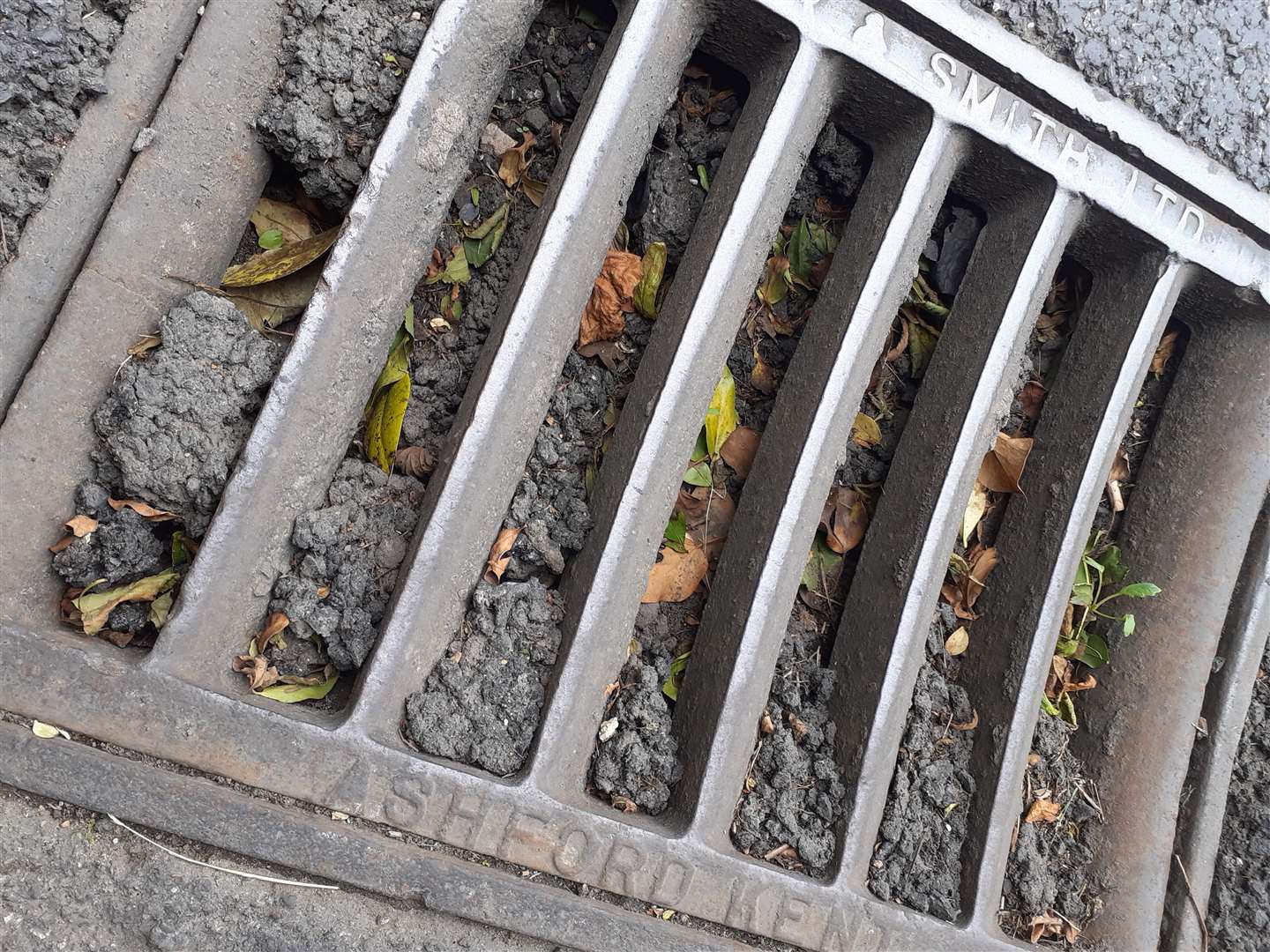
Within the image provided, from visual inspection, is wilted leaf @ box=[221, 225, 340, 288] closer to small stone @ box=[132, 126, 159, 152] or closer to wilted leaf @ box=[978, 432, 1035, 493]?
small stone @ box=[132, 126, 159, 152]

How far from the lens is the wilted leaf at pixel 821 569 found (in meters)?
1.81

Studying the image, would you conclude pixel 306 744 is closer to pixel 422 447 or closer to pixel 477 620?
pixel 477 620

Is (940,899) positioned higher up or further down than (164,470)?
further down

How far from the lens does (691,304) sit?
1.54m

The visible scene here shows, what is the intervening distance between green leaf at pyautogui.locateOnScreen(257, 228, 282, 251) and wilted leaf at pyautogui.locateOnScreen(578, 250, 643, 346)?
50 centimetres

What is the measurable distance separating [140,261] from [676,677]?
105 cm

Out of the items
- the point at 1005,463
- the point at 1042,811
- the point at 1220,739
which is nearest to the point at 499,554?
the point at 1005,463

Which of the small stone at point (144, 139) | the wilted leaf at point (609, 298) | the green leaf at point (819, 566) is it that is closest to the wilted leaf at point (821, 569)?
the green leaf at point (819, 566)

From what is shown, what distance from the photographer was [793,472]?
63.8 inches

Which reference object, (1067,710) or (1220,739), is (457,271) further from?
(1220,739)

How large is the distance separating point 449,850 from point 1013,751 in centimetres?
103

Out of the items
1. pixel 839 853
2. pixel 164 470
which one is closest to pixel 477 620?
pixel 164 470

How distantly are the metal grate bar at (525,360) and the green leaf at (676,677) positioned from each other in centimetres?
40

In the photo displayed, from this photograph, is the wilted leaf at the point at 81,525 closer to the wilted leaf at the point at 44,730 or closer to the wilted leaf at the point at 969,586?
the wilted leaf at the point at 44,730
